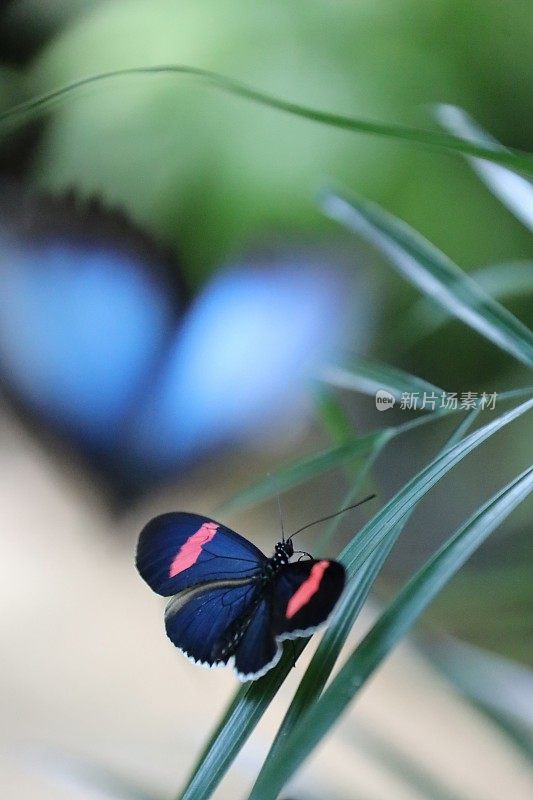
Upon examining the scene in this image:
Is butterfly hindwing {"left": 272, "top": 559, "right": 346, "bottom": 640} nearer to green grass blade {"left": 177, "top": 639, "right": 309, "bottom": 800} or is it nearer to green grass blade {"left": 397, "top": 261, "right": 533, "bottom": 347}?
green grass blade {"left": 177, "top": 639, "right": 309, "bottom": 800}

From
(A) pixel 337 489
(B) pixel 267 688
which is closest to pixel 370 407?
(A) pixel 337 489

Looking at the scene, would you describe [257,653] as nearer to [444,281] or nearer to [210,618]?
[210,618]

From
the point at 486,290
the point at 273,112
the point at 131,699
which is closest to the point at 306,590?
the point at 486,290

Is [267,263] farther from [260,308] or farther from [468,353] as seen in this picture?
[468,353]

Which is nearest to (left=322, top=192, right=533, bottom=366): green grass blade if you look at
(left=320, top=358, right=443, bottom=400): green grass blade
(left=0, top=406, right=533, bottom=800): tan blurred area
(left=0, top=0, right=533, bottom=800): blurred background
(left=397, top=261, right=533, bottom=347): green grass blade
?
(left=320, top=358, right=443, bottom=400): green grass blade

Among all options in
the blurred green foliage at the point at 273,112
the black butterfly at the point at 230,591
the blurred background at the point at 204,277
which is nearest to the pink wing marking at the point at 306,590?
the black butterfly at the point at 230,591
